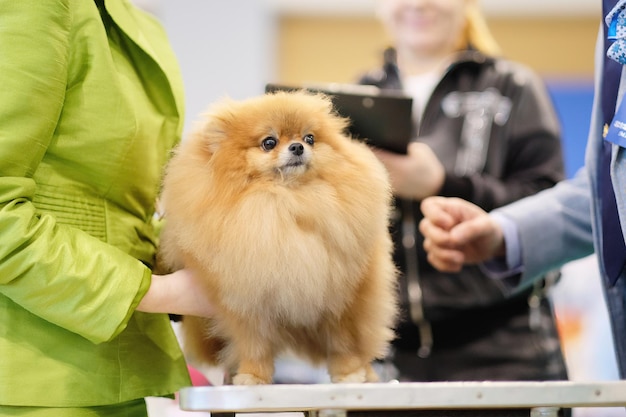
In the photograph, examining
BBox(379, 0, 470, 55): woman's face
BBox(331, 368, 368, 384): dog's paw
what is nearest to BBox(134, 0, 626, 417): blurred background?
BBox(379, 0, 470, 55): woman's face

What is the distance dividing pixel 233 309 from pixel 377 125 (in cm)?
64

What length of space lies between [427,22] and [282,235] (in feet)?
4.32

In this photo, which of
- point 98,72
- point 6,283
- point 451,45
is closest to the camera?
point 6,283

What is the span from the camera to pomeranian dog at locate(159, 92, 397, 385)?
111 centimetres

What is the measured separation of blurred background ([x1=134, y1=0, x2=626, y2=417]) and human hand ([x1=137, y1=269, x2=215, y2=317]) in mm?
3345

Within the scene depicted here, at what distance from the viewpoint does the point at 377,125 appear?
5.25ft

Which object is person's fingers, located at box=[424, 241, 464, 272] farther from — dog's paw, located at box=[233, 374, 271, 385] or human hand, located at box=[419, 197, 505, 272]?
dog's paw, located at box=[233, 374, 271, 385]

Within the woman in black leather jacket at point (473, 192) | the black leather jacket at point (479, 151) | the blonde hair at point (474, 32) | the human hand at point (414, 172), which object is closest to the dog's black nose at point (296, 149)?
the human hand at point (414, 172)

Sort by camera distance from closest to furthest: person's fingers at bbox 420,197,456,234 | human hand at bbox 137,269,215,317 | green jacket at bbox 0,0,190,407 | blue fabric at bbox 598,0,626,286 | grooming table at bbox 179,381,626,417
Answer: grooming table at bbox 179,381,626,417 → green jacket at bbox 0,0,190,407 → human hand at bbox 137,269,215,317 → blue fabric at bbox 598,0,626,286 → person's fingers at bbox 420,197,456,234

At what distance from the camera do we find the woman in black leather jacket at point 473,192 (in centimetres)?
194

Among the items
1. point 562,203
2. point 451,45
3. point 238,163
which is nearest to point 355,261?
point 238,163

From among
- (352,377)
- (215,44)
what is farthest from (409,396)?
(215,44)

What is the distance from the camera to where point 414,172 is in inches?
70.7

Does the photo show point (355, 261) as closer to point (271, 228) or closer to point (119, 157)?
point (271, 228)
